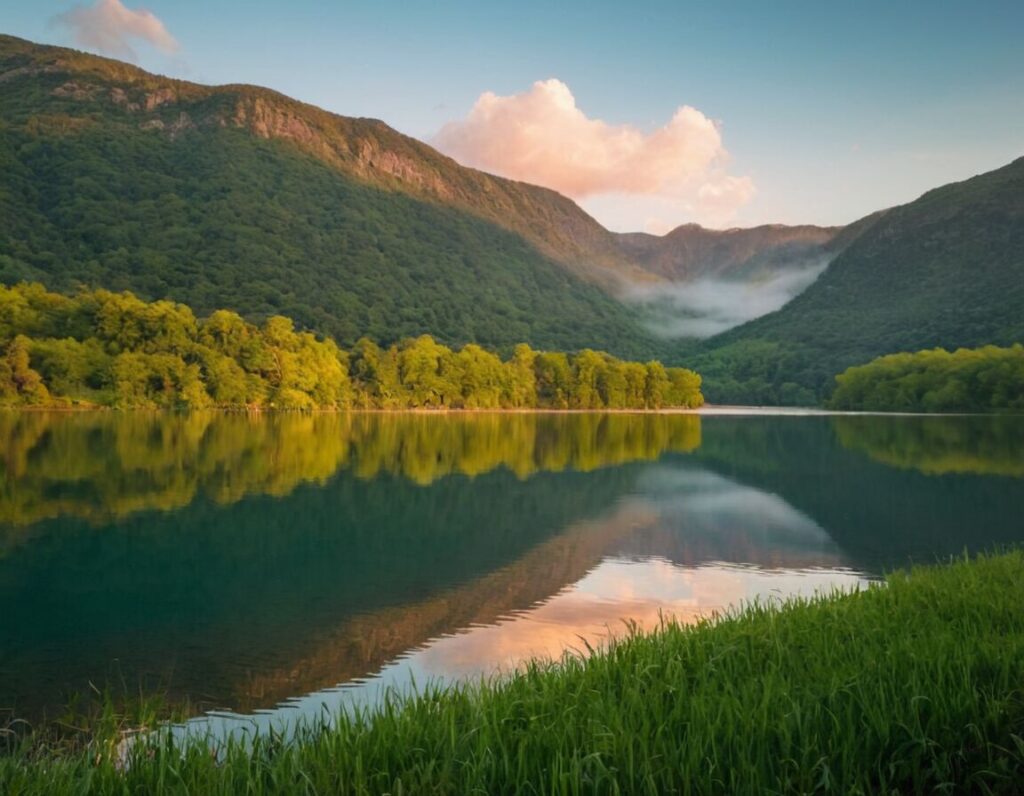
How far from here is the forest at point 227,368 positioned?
80.1m

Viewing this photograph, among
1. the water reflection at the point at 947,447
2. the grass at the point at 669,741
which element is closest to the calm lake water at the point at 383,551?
the water reflection at the point at 947,447

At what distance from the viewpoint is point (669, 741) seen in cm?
535

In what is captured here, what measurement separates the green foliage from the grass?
4694 inches

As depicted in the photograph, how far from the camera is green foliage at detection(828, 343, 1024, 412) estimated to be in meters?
110

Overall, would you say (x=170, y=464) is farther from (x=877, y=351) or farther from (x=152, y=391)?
(x=877, y=351)

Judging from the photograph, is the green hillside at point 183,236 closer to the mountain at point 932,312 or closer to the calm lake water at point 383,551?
the mountain at point 932,312

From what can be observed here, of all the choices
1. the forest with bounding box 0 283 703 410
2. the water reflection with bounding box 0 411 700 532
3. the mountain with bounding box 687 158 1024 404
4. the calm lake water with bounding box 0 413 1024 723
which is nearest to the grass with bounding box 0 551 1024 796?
the calm lake water with bounding box 0 413 1024 723

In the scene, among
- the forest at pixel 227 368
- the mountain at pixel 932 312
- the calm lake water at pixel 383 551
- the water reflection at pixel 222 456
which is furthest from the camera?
the mountain at pixel 932 312

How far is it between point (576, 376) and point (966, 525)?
11212 cm

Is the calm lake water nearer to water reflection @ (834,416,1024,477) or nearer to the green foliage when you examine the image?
water reflection @ (834,416,1024,477)

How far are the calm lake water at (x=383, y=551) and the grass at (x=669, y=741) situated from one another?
3229 millimetres

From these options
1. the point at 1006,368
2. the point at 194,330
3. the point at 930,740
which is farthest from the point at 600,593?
the point at 1006,368

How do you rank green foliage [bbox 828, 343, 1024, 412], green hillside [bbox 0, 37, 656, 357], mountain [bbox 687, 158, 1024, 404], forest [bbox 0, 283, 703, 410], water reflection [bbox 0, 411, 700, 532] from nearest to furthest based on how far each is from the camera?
water reflection [bbox 0, 411, 700, 532], forest [bbox 0, 283, 703, 410], green foliage [bbox 828, 343, 1024, 412], green hillside [bbox 0, 37, 656, 357], mountain [bbox 687, 158, 1024, 404]

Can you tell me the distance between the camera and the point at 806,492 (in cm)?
3177
